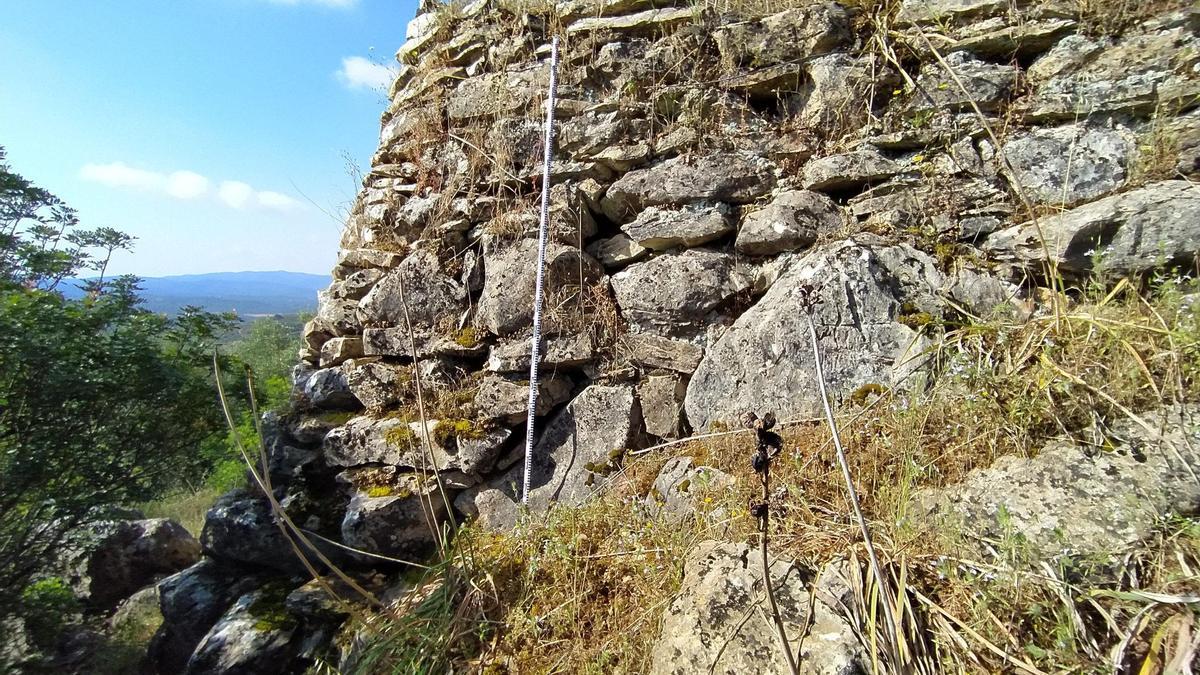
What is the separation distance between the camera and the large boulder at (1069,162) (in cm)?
318

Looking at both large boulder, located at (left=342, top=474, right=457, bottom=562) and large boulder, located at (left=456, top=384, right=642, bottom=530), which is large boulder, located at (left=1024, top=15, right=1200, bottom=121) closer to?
large boulder, located at (left=456, top=384, right=642, bottom=530)

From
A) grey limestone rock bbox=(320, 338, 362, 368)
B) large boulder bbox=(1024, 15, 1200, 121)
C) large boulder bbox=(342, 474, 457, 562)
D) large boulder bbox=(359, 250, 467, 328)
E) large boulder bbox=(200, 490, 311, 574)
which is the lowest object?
large boulder bbox=(200, 490, 311, 574)

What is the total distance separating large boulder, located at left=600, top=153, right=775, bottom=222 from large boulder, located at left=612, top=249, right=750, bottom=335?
415 mm

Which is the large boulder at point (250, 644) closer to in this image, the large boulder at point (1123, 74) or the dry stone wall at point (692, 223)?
the dry stone wall at point (692, 223)

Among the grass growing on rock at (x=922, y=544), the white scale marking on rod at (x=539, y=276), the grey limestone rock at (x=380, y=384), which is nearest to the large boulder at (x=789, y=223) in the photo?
the grass growing on rock at (x=922, y=544)

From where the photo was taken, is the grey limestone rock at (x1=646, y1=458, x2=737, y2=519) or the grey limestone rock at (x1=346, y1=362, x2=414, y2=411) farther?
the grey limestone rock at (x1=346, y1=362, x2=414, y2=411)

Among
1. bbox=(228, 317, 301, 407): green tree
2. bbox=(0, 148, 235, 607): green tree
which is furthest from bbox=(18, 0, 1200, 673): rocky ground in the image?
bbox=(228, 317, 301, 407): green tree

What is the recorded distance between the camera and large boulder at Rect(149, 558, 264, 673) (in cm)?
437

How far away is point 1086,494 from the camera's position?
2107mm

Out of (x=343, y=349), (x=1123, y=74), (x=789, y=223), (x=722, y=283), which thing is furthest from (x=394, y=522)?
(x=1123, y=74)

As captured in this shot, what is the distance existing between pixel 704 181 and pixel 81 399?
5.49m

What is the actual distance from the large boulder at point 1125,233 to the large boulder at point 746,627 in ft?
7.17

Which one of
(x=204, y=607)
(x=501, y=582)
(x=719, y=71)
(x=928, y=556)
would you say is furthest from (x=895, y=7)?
(x=204, y=607)

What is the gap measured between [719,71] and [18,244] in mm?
6726
